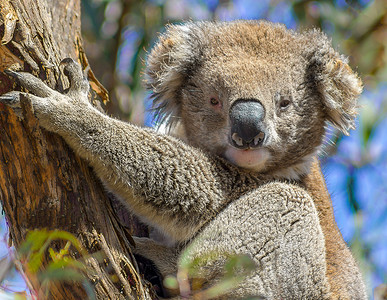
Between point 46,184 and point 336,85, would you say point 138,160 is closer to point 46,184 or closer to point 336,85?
point 46,184

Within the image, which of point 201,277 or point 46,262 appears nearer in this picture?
point 46,262

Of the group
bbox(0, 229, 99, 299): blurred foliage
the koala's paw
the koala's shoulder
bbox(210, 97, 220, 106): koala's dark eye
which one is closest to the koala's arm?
the koala's paw

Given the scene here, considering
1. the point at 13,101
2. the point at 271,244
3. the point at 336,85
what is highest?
the point at 336,85

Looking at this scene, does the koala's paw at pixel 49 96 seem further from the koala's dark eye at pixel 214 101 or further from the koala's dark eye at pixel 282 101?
the koala's dark eye at pixel 282 101

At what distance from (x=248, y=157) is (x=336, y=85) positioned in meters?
0.77

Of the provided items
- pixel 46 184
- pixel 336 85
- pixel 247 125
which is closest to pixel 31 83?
pixel 46 184

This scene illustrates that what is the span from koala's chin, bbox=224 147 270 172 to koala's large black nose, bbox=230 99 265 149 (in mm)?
99

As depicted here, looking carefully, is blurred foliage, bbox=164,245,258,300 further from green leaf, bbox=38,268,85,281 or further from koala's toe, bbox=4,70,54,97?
koala's toe, bbox=4,70,54,97

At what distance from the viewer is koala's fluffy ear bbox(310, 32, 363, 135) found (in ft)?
10.4

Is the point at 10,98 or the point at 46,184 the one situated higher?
the point at 10,98

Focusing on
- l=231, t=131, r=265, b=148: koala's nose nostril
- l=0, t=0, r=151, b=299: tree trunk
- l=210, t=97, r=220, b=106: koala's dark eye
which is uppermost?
l=210, t=97, r=220, b=106: koala's dark eye

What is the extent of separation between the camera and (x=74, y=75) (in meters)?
2.42

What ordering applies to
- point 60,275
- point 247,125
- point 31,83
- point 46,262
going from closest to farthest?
point 60,275 < point 46,262 < point 31,83 < point 247,125

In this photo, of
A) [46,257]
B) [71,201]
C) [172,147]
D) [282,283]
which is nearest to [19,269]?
[46,257]
